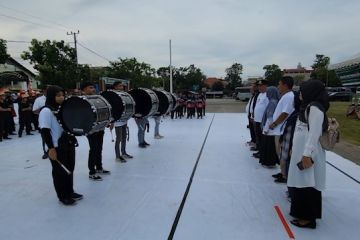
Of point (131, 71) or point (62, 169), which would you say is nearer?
point (62, 169)

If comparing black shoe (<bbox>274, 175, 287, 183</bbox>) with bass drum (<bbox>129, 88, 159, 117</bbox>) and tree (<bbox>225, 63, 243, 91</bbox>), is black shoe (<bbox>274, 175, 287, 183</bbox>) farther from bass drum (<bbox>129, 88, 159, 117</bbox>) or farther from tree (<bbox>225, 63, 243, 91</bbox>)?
tree (<bbox>225, 63, 243, 91</bbox>)

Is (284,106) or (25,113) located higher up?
(284,106)

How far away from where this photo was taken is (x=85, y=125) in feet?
15.9

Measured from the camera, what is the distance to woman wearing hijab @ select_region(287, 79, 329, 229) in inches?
145

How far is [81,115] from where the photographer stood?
486 centimetres

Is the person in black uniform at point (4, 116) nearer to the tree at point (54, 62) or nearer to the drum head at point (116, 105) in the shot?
the drum head at point (116, 105)

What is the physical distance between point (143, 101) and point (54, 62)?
34022 mm

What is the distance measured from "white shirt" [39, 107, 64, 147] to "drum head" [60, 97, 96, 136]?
10 centimetres

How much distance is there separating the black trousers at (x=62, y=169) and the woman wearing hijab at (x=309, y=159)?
2.78 metres

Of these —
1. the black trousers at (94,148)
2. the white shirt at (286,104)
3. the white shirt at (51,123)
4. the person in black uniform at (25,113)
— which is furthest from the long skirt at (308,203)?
the person in black uniform at (25,113)

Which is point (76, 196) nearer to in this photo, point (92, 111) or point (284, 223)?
point (92, 111)

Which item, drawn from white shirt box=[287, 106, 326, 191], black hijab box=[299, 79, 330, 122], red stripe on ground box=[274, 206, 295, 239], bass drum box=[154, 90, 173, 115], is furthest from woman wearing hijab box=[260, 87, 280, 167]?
bass drum box=[154, 90, 173, 115]

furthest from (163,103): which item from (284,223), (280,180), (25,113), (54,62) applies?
(54,62)

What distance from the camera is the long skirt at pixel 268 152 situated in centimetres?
652
